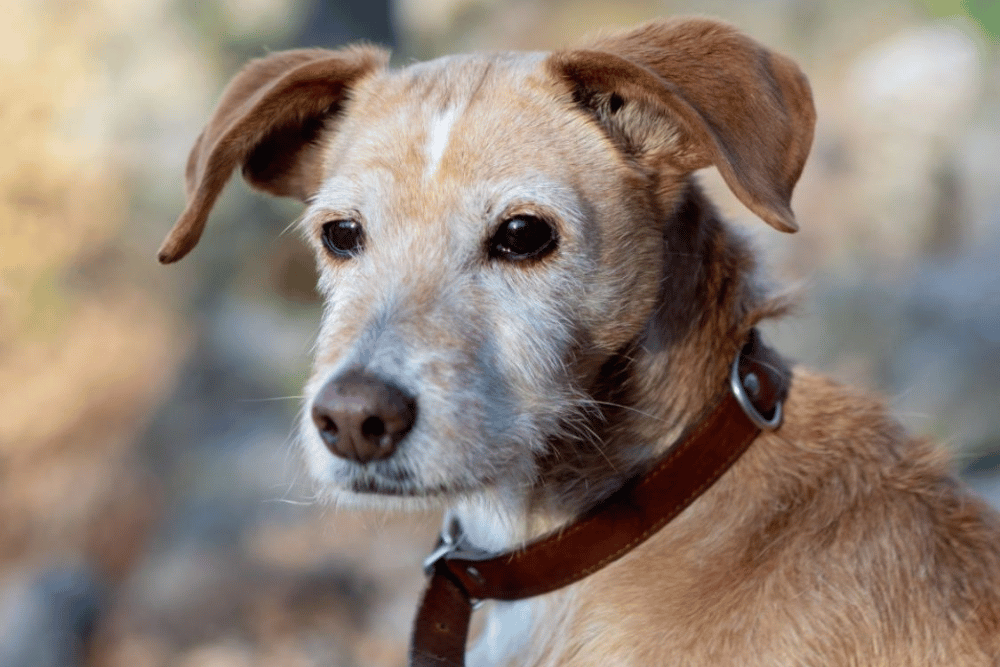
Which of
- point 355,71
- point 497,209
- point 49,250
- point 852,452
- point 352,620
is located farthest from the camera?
point 49,250

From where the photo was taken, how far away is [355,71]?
2754 mm

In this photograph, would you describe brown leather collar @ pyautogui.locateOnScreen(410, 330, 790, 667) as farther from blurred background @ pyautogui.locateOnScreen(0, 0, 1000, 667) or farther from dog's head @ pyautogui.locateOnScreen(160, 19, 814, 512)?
blurred background @ pyautogui.locateOnScreen(0, 0, 1000, 667)

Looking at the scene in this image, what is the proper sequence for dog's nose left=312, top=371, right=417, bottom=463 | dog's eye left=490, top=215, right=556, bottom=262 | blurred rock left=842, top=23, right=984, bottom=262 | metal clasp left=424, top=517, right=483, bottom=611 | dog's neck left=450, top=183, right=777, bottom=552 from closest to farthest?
dog's nose left=312, top=371, right=417, bottom=463 < dog's eye left=490, top=215, right=556, bottom=262 < dog's neck left=450, top=183, right=777, bottom=552 < metal clasp left=424, top=517, right=483, bottom=611 < blurred rock left=842, top=23, right=984, bottom=262

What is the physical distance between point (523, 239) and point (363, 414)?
0.56 m

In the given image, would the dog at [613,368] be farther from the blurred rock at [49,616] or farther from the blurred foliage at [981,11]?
the blurred foliage at [981,11]

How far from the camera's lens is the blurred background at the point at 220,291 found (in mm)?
5398

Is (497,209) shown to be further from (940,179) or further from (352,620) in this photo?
(940,179)

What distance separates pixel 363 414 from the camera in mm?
2107

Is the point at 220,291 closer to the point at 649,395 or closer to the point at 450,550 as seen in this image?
the point at 450,550

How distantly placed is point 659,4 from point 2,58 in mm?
3454

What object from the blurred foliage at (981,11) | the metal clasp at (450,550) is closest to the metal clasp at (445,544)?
the metal clasp at (450,550)

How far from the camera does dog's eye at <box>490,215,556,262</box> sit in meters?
2.36

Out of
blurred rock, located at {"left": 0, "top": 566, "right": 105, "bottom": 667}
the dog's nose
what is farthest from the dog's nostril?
blurred rock, located at {"left": 0, "top": 566, "right": 105, "bottom": 667}

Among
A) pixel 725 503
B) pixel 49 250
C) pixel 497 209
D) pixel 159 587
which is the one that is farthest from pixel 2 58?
pixel 725 503
